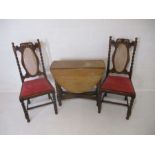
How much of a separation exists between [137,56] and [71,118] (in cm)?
139

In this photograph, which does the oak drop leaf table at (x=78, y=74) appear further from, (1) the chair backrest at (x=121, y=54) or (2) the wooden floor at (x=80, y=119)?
(2) the wooden floor at (x=80, y=119)

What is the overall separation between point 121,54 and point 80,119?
44.2 inches

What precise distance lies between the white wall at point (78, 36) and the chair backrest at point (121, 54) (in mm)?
109

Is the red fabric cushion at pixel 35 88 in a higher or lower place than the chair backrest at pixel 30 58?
lower

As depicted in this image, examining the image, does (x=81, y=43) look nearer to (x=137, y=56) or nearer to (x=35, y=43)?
(x=35, y=43)

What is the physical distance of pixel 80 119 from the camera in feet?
7.42

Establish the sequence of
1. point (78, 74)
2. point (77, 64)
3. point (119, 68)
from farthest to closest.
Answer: point (119, 68) → point (77, 64) → point (78, 74)

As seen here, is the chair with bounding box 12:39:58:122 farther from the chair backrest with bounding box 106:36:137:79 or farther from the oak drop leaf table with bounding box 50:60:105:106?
the chair backrest with bounding box 106:36:137:79

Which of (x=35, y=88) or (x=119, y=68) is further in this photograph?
(x=119, y=68)

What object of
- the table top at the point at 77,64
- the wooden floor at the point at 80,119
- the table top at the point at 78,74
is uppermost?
the table top at the point at 77,64

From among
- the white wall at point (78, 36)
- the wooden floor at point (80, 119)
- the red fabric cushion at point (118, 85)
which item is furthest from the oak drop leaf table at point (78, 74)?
the wooden floor at point (80, 119)

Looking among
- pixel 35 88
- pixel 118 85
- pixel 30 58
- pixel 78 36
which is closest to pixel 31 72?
pixel 30 58

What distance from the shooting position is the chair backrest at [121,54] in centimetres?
215

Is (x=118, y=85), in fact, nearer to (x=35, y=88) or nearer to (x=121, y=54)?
(x=121, y=54)
